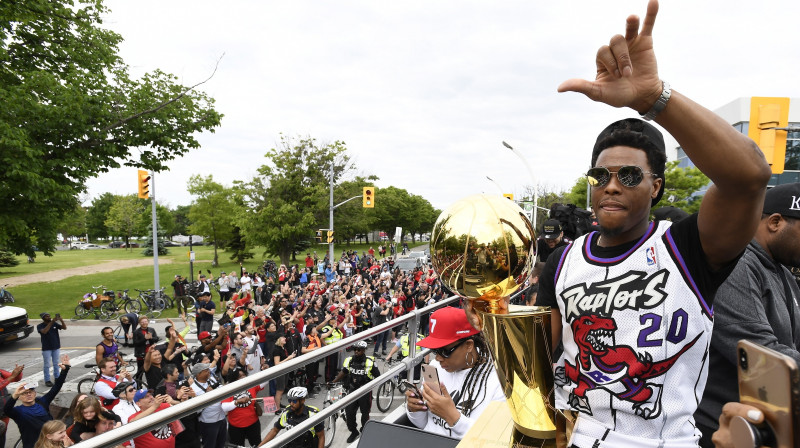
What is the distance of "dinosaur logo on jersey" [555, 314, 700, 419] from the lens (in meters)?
1.20

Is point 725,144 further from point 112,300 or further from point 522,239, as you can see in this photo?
point 112,300

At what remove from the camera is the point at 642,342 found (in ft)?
3.97

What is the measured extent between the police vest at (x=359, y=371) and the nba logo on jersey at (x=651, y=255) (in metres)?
7.34

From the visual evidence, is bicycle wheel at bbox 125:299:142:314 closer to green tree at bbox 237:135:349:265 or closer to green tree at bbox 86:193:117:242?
green tree at bbox 237:135:349:265

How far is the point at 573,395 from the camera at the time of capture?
4.51 ft

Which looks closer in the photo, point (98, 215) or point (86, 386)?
point (86, 386)

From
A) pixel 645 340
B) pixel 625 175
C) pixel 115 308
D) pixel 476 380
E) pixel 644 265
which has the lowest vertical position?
pixel 115 308

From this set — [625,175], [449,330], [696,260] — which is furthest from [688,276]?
[449,330]

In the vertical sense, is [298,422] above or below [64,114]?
below

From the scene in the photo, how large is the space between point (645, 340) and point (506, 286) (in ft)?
1.41

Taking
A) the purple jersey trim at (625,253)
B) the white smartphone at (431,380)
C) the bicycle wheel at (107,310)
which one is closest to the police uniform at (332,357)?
the white smartphone at (431,380)

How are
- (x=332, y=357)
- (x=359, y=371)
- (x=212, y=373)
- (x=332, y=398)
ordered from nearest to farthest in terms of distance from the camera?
1. (x=332, y=398)
2. (x=359, y=371)
3. (x=212, y=373)
4. (x=332, y=357)

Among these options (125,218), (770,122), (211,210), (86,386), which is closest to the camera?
(770,122)

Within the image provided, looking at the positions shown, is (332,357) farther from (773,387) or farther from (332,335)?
(773,387)
